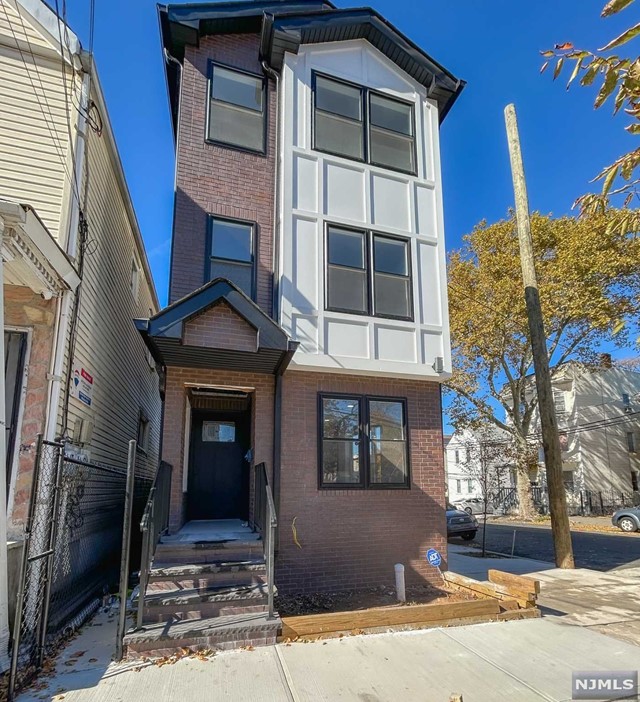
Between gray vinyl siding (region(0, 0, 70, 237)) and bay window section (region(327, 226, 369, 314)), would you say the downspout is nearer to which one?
gray vinyl siding (region(0, 0, 70, 237))

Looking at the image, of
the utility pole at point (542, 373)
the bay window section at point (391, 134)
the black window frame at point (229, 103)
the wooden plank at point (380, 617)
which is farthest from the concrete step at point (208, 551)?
the bay window section at point (391, 134)

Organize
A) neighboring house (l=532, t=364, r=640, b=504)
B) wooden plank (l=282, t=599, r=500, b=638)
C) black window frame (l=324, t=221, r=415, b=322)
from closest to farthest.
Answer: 1. wooden plank (l=282, t=599, r=500, b=638)
2. black window frame (l=324, t=221, r=415, b=322)
3. neighboring house (l=532, t=364, r=640, b=504)

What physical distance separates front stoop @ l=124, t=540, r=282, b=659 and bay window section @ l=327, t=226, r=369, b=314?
13.3 feet

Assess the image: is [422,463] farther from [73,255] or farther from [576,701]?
[73,255]

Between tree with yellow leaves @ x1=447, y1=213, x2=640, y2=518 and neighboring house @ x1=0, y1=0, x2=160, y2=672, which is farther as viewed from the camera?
tree with yellow leaves @ x1=447, y1=213, x2=640, y2=518

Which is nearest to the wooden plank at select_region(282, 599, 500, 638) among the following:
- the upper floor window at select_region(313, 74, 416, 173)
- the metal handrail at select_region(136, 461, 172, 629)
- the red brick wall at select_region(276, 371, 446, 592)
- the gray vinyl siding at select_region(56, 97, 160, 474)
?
the metal handrail at select_region(136, 461, 172, 629)

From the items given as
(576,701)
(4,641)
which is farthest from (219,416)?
(576,701)

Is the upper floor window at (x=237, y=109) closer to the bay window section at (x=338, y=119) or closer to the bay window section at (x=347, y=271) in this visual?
the bay window section at (x=338, y=119)

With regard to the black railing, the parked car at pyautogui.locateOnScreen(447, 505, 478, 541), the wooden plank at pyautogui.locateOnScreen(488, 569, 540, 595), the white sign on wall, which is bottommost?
the parked car at pyautogui.locateOnScreen(447, 505, 478, 541)

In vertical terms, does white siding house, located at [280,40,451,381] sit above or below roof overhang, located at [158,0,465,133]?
below

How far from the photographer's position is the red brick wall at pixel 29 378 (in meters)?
5.34

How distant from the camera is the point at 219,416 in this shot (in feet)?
28.3

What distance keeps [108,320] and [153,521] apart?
14.7 feet

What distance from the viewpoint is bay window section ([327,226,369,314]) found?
323 inches
